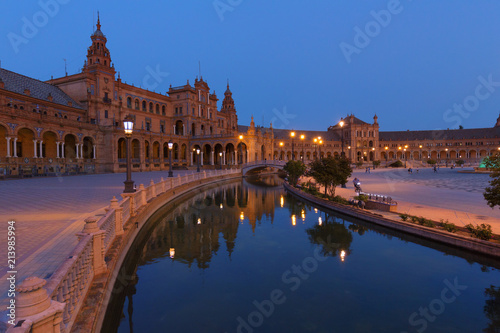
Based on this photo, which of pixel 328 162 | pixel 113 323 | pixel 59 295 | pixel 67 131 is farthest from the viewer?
pixel 67 131

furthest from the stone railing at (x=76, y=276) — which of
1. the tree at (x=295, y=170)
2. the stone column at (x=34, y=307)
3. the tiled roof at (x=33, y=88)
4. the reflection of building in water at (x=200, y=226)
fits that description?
the tiled roof at (x=33, y=88)

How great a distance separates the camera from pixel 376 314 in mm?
6445

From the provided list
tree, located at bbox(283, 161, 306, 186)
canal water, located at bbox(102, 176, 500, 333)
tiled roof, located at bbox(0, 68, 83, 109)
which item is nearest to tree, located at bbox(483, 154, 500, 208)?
canal water, located at bbox(102, 176, 500, 333)

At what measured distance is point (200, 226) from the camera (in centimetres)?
1446

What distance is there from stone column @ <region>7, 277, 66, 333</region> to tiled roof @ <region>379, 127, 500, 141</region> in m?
117

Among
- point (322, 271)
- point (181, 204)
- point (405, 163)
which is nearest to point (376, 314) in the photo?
point (322, 271)

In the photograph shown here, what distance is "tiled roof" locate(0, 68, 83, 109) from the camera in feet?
118

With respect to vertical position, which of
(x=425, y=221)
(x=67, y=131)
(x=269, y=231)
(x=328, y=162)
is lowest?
(x=269, y=231)

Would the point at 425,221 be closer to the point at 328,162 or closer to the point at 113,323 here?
the point at 328,162

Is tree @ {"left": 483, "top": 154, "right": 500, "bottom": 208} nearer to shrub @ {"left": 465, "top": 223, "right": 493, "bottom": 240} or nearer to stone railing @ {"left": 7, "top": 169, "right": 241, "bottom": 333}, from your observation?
shrub @ {"left": 465, "top": 223, "right": 493, "bottom": 240}

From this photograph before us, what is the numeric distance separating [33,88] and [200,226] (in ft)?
134

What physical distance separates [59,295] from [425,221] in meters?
12.8

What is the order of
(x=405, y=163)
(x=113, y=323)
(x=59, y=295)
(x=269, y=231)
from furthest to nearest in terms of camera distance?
(x=405, y=163), (x=269, y=231), (x=113, y=323), (x=59, y=295)

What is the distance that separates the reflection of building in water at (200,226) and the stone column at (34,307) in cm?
660
